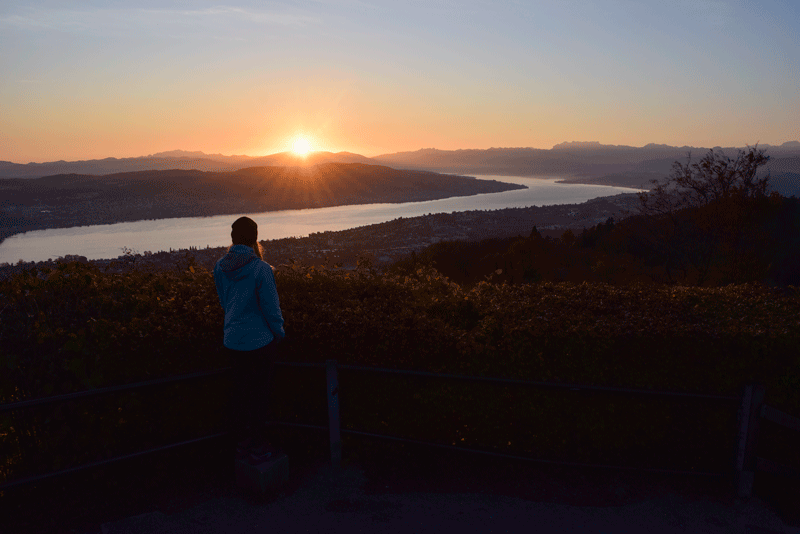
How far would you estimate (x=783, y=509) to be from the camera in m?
4.62

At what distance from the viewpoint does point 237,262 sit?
14.6ft

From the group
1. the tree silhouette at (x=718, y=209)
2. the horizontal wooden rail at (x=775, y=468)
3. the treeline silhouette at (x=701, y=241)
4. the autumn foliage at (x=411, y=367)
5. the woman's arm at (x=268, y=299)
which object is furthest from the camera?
the tree silhouette at (x=718, y=209)

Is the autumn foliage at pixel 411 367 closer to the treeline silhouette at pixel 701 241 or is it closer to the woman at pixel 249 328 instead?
the woman at pixel 249 328

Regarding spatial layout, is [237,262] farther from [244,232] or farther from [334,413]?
[334,413]

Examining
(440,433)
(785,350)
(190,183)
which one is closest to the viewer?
(785,350)

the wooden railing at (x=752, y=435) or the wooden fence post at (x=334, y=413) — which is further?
the wooden fence post at (x=334, y=413)

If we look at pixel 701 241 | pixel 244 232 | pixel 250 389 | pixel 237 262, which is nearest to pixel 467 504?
pixel 250 389

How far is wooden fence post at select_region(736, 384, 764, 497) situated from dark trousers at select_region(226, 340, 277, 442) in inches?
168

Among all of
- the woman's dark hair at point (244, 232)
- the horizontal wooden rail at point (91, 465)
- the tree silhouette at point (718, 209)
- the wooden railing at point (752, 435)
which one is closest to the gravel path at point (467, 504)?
the wooden railing at point (752, 435)

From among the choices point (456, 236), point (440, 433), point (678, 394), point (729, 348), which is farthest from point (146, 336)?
point (456, 236)

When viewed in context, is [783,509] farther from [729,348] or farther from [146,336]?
[146,336]

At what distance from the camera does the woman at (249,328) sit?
4457mm

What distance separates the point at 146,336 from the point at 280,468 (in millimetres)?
1785

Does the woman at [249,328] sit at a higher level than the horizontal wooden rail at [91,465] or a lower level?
higher
